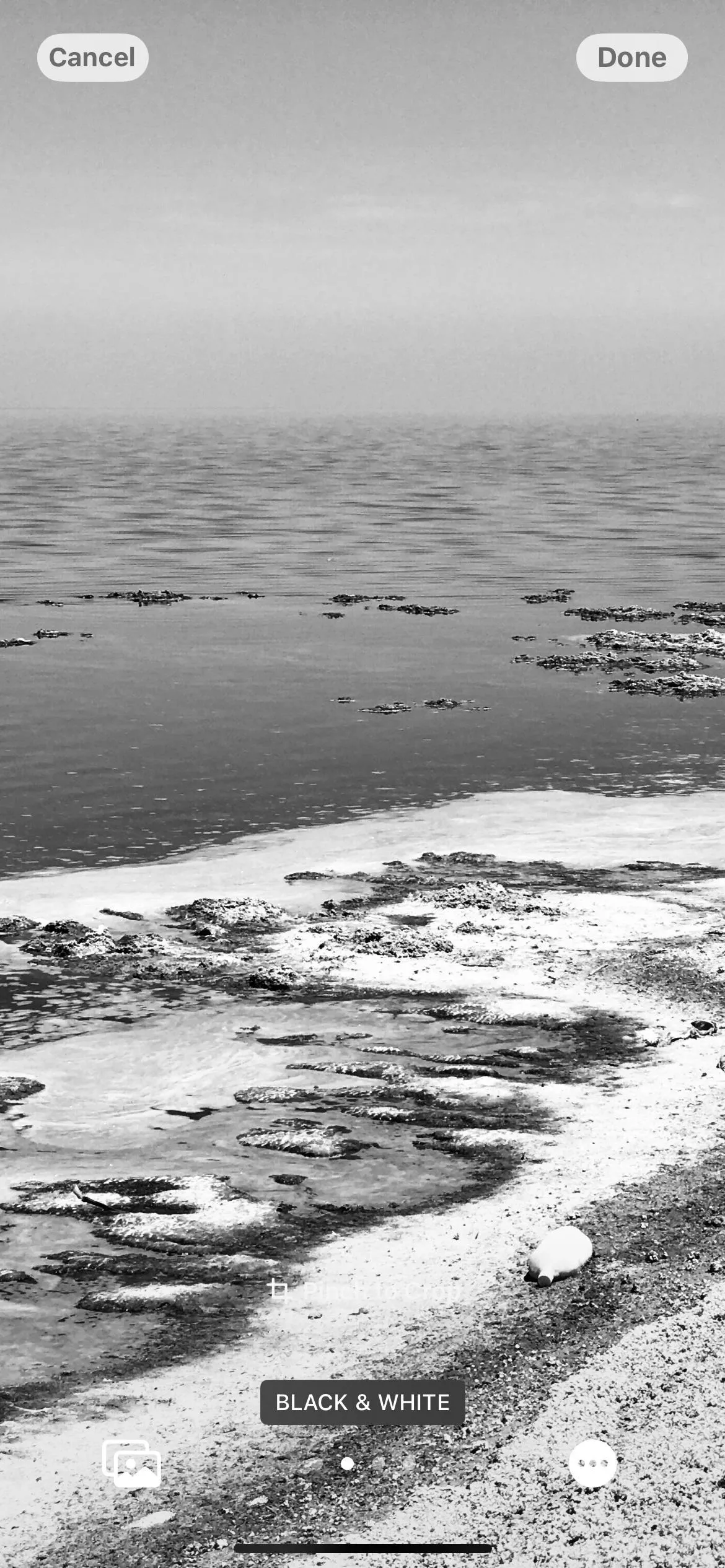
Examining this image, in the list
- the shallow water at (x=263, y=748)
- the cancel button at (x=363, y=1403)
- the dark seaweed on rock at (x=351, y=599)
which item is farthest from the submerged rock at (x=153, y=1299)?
the dark seaweed on rock at (x=351, y=599)

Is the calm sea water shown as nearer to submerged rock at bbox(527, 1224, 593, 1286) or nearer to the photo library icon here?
submerged rock at bbox(527, 1224, 593, 1286)

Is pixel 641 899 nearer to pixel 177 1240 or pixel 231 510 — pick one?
pixel 177 1240

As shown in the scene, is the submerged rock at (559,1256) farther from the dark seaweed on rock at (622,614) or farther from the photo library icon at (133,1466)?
the dark seaweed on rock at (622,614)

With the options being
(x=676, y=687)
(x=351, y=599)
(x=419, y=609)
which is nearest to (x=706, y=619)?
(x=419, y=609)

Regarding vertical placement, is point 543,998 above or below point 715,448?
below

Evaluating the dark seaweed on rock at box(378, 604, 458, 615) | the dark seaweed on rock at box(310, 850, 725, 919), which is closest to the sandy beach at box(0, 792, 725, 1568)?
the dark seaweed on rock at box(310, 850, 725, 919)

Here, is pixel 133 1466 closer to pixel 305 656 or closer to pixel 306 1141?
pixel 306 1141

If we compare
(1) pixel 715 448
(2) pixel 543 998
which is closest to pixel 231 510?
(2) pixel 543 998
